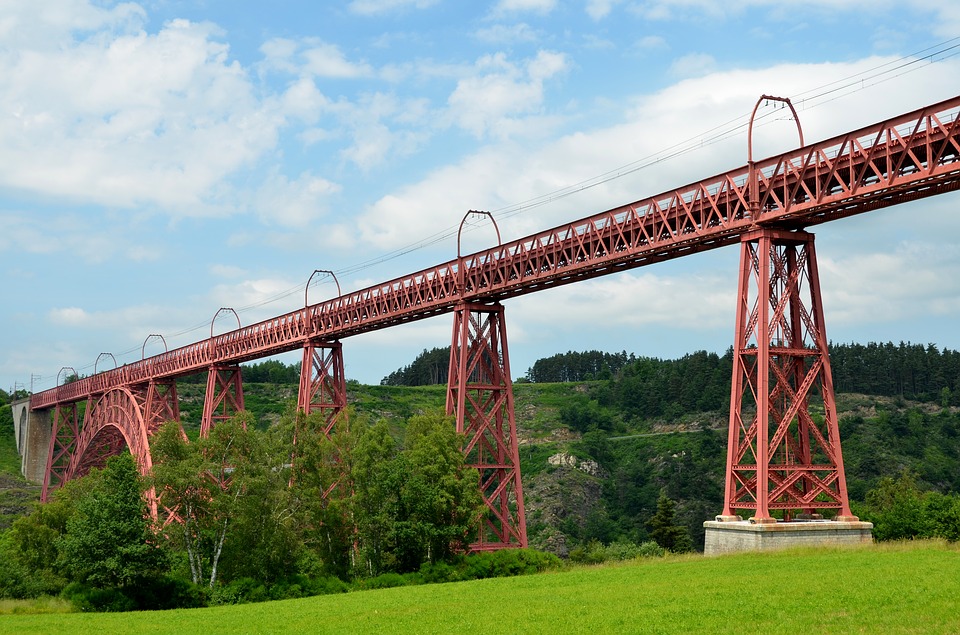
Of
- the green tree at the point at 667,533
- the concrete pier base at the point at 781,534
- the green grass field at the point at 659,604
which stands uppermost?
the concrete pier base at the point at 781,534

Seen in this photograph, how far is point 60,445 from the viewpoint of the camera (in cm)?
10012

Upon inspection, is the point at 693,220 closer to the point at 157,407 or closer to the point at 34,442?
the point at 157,407

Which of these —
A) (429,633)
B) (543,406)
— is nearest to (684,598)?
(429,633)

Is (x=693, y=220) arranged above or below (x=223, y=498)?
above

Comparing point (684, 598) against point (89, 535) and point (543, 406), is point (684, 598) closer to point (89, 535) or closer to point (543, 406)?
point (89, 535)

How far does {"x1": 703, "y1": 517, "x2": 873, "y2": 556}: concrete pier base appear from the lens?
92.0ft

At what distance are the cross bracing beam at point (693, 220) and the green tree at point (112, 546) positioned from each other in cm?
1495

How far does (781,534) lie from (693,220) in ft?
34.3

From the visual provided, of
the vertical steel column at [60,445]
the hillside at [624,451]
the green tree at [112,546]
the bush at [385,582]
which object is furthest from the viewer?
the hillside at [624,451]

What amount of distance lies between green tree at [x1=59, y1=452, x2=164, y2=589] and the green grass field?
10.1ft

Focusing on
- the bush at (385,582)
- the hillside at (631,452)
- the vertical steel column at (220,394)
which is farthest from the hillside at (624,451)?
the bush at (385,582)

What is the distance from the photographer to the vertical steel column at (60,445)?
90875 millimetres

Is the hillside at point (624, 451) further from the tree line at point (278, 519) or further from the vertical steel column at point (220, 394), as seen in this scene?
the tree line at point (278, 519)

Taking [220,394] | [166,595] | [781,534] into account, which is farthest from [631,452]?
[781,534]
